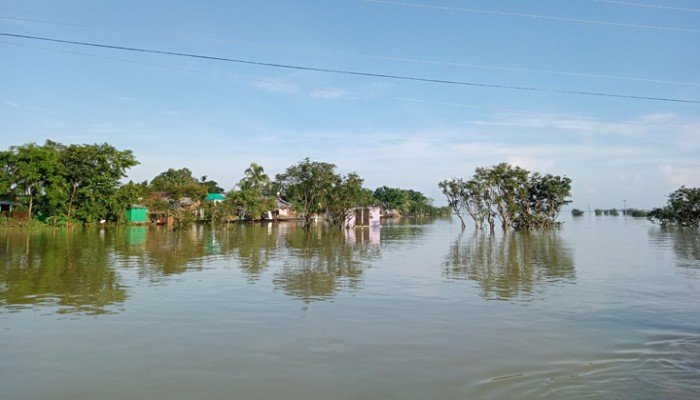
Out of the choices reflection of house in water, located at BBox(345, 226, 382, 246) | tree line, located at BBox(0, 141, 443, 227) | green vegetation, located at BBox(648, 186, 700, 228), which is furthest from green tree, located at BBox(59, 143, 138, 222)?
green vegetation, located at BBox(648, 186, 700, 228)

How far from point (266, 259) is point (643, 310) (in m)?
14.3

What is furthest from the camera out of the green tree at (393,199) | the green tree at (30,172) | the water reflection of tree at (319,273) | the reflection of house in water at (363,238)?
the green tree at (393,199)

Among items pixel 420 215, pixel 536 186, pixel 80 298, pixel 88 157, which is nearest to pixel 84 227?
pixel 88 157

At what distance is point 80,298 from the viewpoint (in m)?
11.6

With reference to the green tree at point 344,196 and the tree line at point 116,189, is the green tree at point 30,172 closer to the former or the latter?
the tree line at point 116,189

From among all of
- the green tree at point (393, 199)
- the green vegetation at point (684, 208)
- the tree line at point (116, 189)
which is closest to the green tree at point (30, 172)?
the tree line at point (116, 189)

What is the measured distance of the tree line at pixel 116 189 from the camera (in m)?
44.6

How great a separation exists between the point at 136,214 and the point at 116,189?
691 centimetres

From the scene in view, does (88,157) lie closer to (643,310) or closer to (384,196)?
(643,310)

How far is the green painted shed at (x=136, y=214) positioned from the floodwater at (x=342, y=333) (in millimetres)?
41224

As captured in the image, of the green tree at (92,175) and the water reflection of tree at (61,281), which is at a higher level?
the green tree at (92,175)

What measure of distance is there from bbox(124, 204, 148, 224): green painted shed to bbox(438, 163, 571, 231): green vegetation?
35.6 metres

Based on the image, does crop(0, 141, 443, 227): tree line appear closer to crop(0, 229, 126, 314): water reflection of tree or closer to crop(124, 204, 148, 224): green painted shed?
crop(124, 204, 148, 224): green painted shed

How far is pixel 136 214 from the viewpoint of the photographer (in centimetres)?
5744
